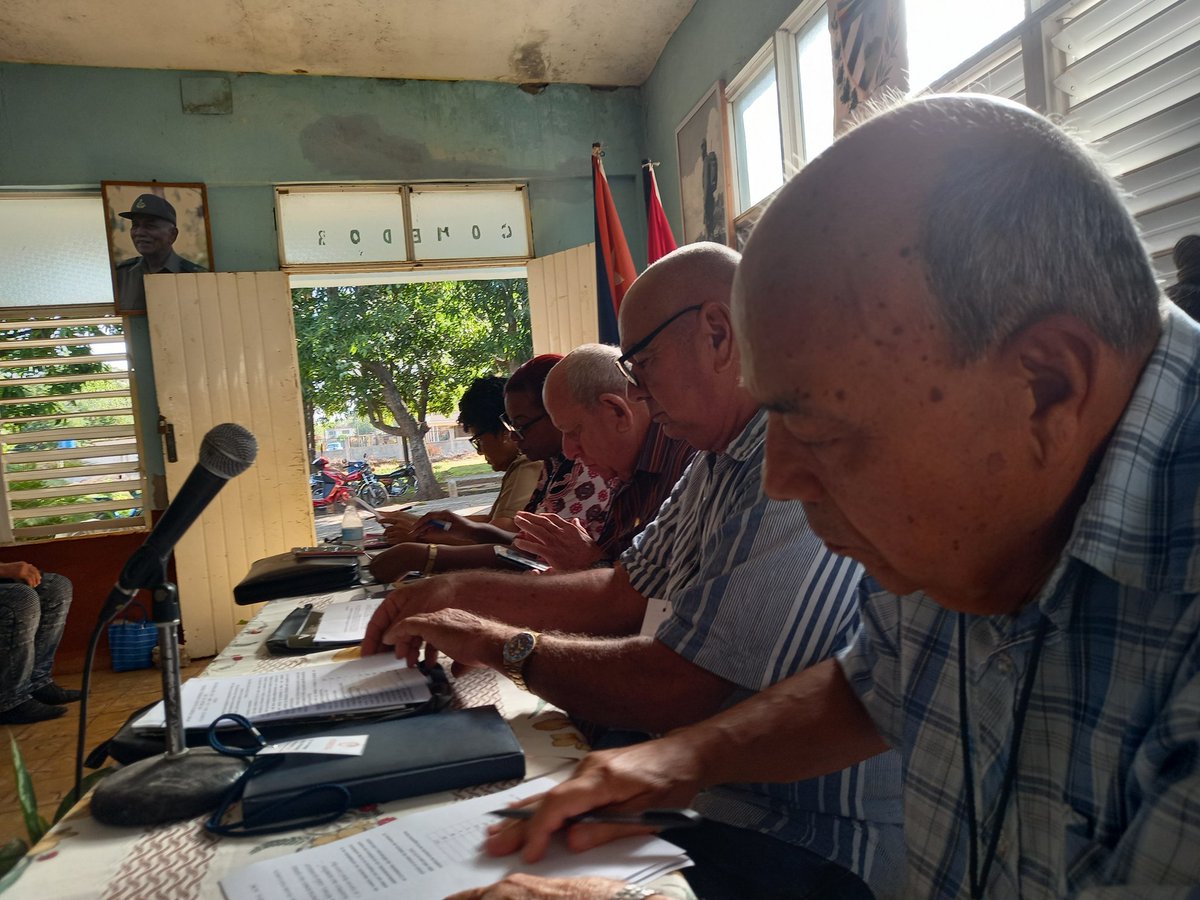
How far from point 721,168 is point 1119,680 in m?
4.28

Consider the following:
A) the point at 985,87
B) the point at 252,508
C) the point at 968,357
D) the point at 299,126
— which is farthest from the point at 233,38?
the point at 968,357

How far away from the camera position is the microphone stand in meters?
0.85

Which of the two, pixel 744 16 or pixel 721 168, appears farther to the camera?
pixel 721 168

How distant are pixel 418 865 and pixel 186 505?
0.50m

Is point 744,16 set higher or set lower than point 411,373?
higher

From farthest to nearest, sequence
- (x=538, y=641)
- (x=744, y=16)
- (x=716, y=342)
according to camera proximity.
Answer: (x=744, y=16) → (x=716, y=342) → (x=538, y=641)

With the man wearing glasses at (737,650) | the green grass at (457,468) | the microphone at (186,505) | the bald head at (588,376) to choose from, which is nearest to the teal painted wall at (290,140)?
the bald head at (588,376)

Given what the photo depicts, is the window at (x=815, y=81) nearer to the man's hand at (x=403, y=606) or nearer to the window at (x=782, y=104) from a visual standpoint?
the window at (x=782, y=104)

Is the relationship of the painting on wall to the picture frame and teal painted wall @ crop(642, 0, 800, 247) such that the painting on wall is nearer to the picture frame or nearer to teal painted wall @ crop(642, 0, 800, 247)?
teal painted wall @ crop(642, 0, 800, 247)

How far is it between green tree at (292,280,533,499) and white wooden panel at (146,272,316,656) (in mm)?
7634

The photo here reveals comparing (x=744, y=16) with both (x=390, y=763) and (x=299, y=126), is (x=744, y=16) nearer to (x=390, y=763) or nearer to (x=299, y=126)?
(x=299, y=126)

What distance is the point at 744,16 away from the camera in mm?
4098

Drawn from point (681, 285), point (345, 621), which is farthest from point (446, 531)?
point (681, 285)

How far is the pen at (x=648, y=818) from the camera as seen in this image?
717mm
